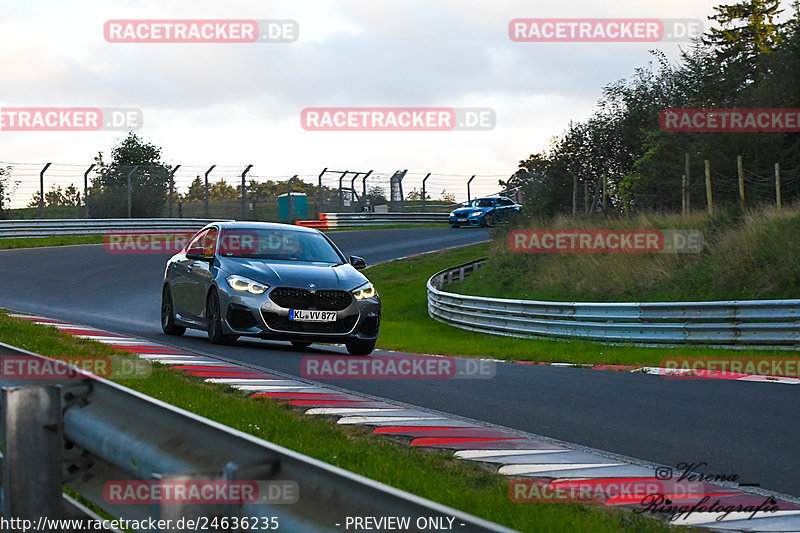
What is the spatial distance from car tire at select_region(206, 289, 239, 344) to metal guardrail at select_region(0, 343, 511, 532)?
9.05m

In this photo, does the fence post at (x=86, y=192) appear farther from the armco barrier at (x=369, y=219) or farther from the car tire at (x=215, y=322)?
the car tire at (x=215, y=322)

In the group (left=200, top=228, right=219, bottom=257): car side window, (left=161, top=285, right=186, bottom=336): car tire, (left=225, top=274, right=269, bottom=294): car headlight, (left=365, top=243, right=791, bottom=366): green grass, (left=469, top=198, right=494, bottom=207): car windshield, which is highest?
(left=469, top=198, right=494, bottom=207): car windshield

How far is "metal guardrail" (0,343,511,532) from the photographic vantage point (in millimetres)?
2576

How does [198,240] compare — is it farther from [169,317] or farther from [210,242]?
[169,317]

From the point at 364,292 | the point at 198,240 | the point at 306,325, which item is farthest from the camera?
the point at 198,240

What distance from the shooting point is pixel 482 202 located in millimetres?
48719

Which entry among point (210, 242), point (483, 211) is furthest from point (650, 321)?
point (483, 211)

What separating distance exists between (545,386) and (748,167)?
71.7 feet

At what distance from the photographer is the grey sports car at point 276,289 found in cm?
1303

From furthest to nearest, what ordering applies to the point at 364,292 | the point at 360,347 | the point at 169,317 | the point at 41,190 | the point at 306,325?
the point at 41,190 < the point at 169,317 < the point at 360,347 < the point at 364,292 < the point at 306,325

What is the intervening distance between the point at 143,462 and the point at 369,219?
155ft

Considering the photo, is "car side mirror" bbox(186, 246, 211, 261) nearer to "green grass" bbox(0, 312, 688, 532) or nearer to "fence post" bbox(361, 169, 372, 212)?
"green grass" bbox(0, 312, 688, 532)

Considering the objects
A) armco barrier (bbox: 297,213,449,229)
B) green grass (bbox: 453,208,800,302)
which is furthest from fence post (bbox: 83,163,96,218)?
green grass (bbox: 453,208,800,302)

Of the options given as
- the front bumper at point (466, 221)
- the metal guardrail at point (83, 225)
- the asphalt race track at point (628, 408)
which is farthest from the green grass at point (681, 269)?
the front bumper at point (466, 221)
